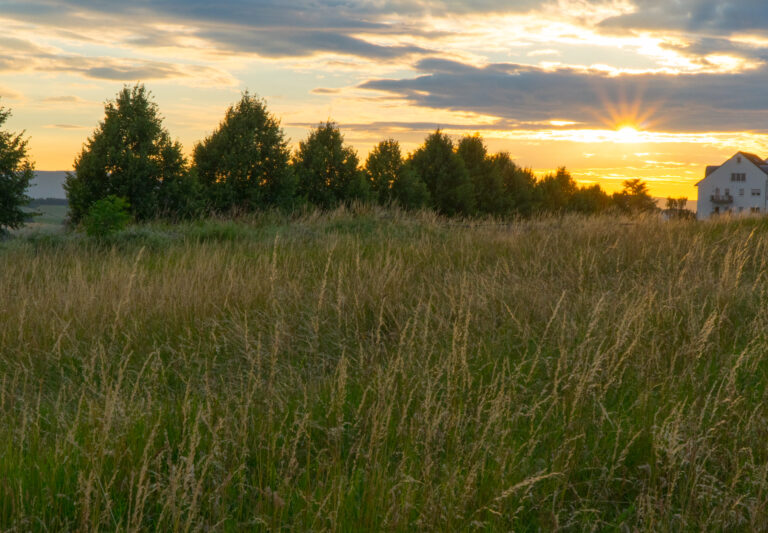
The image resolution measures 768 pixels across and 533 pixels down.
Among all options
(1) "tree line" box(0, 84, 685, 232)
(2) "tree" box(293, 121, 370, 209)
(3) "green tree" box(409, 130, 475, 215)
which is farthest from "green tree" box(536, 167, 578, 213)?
(2) "tree" box(293, 121, 370, 209)

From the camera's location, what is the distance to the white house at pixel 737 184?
7025 centimetres

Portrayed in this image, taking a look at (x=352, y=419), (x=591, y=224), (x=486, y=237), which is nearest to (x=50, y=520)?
(x=352, y=419)

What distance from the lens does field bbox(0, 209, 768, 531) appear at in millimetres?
2971

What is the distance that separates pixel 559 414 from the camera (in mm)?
4141

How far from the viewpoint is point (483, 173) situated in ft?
138

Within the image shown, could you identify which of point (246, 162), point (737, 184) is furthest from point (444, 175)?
point (737, 184)

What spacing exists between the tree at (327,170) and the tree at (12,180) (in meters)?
10.7

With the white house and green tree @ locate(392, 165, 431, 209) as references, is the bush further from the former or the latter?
the white house

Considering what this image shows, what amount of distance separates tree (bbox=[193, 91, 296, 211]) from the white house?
190 feet

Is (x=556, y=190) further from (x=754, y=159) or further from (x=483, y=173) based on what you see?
(x=754, y=159)

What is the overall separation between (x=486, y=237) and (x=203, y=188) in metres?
15.5

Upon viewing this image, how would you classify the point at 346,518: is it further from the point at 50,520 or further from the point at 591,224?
the point at 591,224

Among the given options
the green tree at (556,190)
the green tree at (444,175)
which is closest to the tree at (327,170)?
the green tree at (444,175)

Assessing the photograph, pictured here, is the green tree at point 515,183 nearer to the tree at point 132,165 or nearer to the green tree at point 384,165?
the green tree at point 384,165
